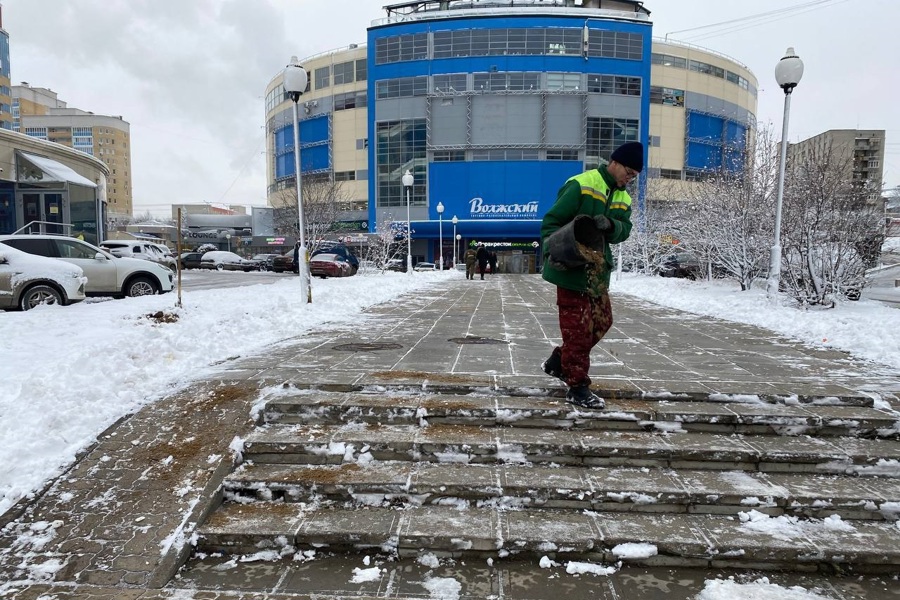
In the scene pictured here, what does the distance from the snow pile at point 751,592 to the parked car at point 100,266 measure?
487 inches

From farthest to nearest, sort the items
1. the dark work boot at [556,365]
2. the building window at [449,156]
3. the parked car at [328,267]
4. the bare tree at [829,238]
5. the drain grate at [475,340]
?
1. the building window at [449,156]
2. the parked car at [328,267]
3. the bare tree at [829,238]
4. the drain grate at [475,340]
5. the dark work boot at [556,365]

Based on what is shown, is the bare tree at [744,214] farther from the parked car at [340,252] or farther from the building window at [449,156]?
the building window at [449,156]

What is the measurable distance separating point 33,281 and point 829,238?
1509 centimetres

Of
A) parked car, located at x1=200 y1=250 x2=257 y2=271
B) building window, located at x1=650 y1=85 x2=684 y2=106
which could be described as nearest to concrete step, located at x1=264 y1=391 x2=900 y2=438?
parked car, located at x1=200 y1=250 x2=257 y2=271

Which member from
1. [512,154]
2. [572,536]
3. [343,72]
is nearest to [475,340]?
[572,536]

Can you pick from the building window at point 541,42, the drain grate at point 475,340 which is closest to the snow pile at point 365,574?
the drain grate at point 475,340

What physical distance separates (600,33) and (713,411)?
2122 inches

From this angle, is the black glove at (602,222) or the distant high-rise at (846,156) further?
the distant high-rise at (846,156)

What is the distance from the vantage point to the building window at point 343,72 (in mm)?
57719

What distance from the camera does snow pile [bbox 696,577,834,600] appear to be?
2.34 meters

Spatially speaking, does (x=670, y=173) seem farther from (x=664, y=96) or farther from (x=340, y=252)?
(x=340, y=252)

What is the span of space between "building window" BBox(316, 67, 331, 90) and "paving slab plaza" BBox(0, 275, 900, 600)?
5974cm

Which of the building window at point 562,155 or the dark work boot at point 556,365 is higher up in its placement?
the building window at point 562,155

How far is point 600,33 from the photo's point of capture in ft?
162
